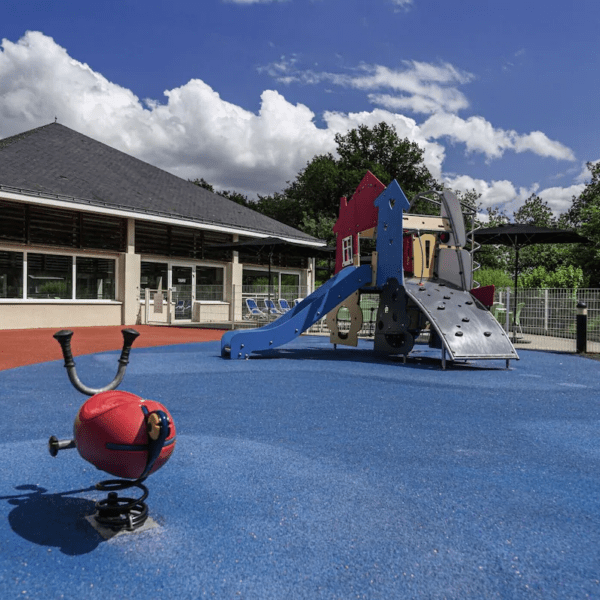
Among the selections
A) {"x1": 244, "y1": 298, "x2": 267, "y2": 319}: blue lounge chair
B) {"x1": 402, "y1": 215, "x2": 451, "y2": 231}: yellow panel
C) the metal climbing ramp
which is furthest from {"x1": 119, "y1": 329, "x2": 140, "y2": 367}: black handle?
{"x1": 244, "y1": 298, "x2": 267, "y2": 319}: blue lounge chair

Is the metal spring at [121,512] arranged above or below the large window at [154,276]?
below

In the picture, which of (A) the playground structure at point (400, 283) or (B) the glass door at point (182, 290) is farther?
(B) the glass door at point (182, 290)

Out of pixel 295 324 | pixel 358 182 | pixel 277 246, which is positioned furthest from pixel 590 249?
pixel 358 182

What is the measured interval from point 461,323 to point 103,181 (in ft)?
57.1

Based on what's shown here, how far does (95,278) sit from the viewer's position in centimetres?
2075

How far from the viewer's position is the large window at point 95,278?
20266mm

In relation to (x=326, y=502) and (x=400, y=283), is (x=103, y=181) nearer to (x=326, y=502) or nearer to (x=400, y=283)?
(x=400, y=283)

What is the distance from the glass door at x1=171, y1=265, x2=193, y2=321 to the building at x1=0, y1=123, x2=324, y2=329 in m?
0.06

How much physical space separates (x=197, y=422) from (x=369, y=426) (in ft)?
5.40

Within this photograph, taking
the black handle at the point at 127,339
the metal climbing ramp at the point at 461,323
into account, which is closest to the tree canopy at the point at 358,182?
the metal climbing ramp at the point at 461,323

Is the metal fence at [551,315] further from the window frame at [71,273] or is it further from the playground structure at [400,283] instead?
the window frame at [71,273]

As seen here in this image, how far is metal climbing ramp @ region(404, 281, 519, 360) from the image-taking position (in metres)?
9.61

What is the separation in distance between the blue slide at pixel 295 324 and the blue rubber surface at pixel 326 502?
4.25 m

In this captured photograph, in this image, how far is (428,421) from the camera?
18.3 ft
